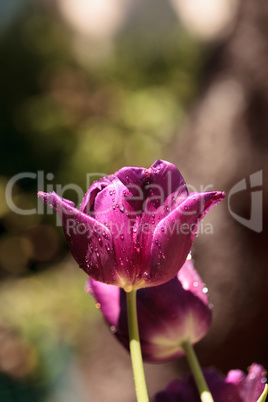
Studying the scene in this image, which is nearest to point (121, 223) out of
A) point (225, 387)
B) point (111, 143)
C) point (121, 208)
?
point (121, 208)

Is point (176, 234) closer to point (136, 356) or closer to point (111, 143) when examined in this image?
point (136, 356)

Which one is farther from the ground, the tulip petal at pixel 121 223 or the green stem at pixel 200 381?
the tulip petal at pixel 121 223

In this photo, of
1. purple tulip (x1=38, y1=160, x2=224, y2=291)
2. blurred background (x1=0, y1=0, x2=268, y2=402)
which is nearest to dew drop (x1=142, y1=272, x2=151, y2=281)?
purple tulip (x1=38, y1=160, x2=224, y2=291)

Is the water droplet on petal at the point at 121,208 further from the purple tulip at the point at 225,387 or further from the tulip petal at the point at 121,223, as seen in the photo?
the purple tulip at the point at 225,387

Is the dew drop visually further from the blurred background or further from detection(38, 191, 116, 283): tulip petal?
the blurred background

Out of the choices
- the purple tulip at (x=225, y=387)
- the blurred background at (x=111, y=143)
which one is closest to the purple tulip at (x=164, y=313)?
the purple tulip at (x=225, y=387)
